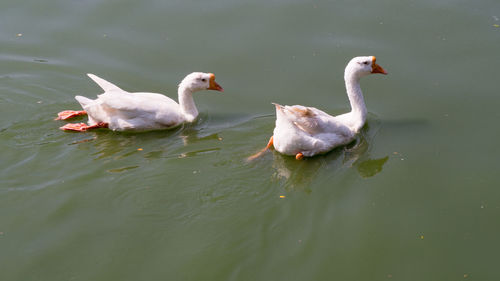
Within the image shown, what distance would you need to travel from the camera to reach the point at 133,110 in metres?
7.99

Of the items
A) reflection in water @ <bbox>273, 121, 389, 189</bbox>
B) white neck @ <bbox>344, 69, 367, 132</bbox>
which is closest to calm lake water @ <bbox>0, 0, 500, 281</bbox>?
reflection in water @ <bbox>273, 121, 389, 189</bbox>

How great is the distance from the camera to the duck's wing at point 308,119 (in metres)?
7.32

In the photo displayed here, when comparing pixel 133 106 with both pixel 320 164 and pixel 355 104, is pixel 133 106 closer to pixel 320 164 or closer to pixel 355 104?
pixel 320 164

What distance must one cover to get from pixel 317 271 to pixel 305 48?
5.36 meters

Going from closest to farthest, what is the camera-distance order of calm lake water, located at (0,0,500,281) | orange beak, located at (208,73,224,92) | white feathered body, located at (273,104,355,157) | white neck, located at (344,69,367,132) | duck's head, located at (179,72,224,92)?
calm lake water, located at (0,0,500,281) < white feathered body, located at (273,104,355,157) < white neck, located at (344,69,367,132) < duck's head, located at (179,72,224,92) < orange beak, located at (208,73,224,92)

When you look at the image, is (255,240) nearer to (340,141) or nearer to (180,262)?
(180,262)

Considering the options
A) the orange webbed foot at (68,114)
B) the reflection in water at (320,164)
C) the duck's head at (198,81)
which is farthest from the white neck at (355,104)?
the orange webbed foot at (68,114)

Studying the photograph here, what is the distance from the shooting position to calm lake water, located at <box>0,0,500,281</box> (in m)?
5.93

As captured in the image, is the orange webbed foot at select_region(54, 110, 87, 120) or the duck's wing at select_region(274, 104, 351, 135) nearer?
the duck's wing at select_region(274, 104, 351, 135)

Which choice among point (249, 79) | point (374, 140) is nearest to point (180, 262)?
point (374, 140)

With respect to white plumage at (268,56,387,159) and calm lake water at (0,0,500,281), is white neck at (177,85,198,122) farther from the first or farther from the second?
white plumage at (268,56,387,159)

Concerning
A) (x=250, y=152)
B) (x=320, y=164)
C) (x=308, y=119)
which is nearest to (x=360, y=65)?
(x=308, y=119)

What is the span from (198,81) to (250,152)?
153 centimetres

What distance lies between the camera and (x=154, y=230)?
245 inches
